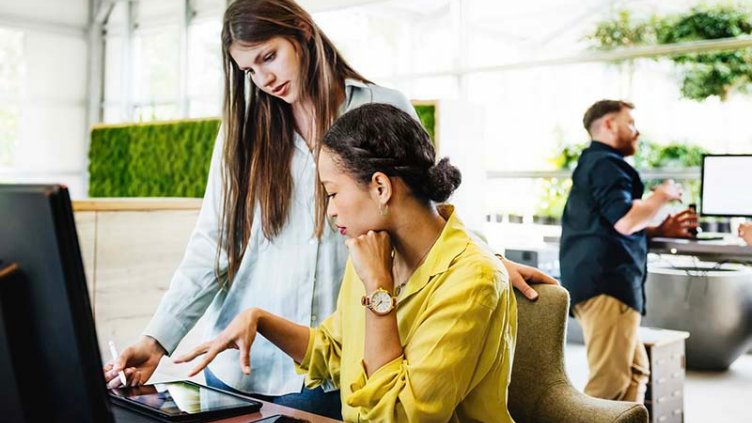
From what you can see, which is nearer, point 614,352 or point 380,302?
point 380,302

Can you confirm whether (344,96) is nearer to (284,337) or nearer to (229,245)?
(229,245)

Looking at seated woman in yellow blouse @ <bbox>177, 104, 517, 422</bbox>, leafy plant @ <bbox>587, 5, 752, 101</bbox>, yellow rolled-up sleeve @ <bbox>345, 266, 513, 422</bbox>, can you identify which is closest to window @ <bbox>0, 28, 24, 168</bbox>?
leafy plant @ <bbox>587, 5, 752, 101</bbox>

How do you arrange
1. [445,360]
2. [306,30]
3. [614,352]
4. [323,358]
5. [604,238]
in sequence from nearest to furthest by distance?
[445,360], [323,358], [306,30], [614,352], [604,238]

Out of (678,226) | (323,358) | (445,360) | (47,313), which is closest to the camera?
(47,313)

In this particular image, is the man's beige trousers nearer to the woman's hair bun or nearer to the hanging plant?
the hanging plant

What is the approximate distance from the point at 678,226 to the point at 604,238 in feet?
2.55

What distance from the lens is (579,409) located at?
6.10ft

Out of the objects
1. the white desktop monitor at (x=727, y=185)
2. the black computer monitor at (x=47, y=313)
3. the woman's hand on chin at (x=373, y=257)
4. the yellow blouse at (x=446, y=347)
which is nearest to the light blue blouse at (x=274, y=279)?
the yellow blouse at (x=446, y=347)

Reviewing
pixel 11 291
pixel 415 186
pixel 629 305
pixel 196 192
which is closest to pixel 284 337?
pixel 415 186

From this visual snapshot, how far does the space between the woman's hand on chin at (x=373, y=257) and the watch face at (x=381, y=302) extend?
3cm

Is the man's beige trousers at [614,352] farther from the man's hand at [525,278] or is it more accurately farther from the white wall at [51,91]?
the white wall at [51,91]

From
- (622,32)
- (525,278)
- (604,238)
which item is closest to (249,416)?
(525,278)

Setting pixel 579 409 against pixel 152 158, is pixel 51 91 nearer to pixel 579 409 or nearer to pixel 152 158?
pixel 152 158

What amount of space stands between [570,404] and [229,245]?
33.5 inches
